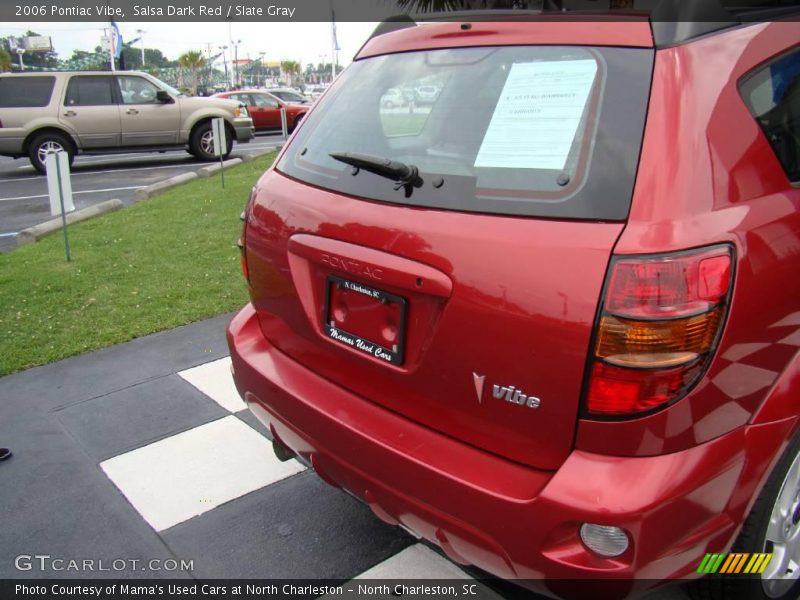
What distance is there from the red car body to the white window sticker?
0.09 metres

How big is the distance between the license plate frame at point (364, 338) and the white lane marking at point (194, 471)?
45.1 inches

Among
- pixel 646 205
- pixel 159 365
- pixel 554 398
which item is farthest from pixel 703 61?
pixel 159 365

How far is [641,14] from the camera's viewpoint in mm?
1731

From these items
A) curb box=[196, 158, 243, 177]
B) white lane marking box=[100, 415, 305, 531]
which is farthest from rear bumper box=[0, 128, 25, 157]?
white lane marking box=[100, 415, 305, 531]

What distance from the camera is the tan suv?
1262cm

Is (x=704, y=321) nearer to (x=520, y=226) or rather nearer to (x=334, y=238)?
(x=520, y=226)

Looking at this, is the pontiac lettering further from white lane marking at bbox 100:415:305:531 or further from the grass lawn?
the grass lawn

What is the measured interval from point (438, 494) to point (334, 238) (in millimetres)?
804

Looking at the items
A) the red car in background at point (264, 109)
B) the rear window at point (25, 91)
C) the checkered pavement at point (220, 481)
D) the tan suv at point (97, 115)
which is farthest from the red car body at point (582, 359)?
the red car in background at point (264, 109)

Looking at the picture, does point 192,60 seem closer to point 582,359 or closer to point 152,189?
point 152,189

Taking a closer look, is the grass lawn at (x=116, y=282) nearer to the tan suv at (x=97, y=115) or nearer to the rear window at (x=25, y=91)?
the tan suv at (x=97, y=115)

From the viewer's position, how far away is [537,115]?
69.1 inches

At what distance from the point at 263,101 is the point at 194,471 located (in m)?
19.9

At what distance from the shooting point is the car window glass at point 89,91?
12961 millimetres
